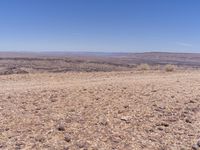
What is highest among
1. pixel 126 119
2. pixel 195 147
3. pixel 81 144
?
pixel 126 119

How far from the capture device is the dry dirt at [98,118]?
5.70 m

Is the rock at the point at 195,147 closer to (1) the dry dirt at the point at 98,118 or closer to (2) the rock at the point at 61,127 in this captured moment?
(1) the dry dirt at the point at 98,118

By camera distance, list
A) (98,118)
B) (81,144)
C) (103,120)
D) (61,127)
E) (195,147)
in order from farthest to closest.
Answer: (98,118) < (103,120) < (61,127) < (195,147) < (81,144)

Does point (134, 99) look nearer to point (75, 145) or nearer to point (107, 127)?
point (107, 127)

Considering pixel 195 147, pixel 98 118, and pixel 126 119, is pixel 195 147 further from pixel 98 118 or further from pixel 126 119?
pixel 98 118

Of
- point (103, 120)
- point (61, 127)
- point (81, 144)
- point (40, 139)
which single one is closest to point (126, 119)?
point (103, 120)

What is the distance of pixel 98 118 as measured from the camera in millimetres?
6941

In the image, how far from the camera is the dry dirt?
18.7 feet

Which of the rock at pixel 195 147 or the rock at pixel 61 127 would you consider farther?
the rock at pixel 61 127

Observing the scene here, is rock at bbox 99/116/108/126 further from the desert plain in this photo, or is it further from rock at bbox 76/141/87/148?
rock at bbox 76/141/87/148

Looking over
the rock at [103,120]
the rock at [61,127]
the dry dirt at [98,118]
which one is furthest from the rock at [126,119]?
the rock at [61,127]

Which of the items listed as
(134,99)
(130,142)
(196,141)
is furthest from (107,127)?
(134,99)

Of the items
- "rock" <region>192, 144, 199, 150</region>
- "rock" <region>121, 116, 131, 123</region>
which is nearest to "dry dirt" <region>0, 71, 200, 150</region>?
"rock" <region>121, 116, 131, 123</region>

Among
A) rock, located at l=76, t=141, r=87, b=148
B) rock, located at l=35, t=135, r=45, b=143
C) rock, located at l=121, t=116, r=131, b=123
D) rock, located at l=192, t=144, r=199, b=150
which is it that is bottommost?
rock, located at l=192, t=144, r=199, b=150
